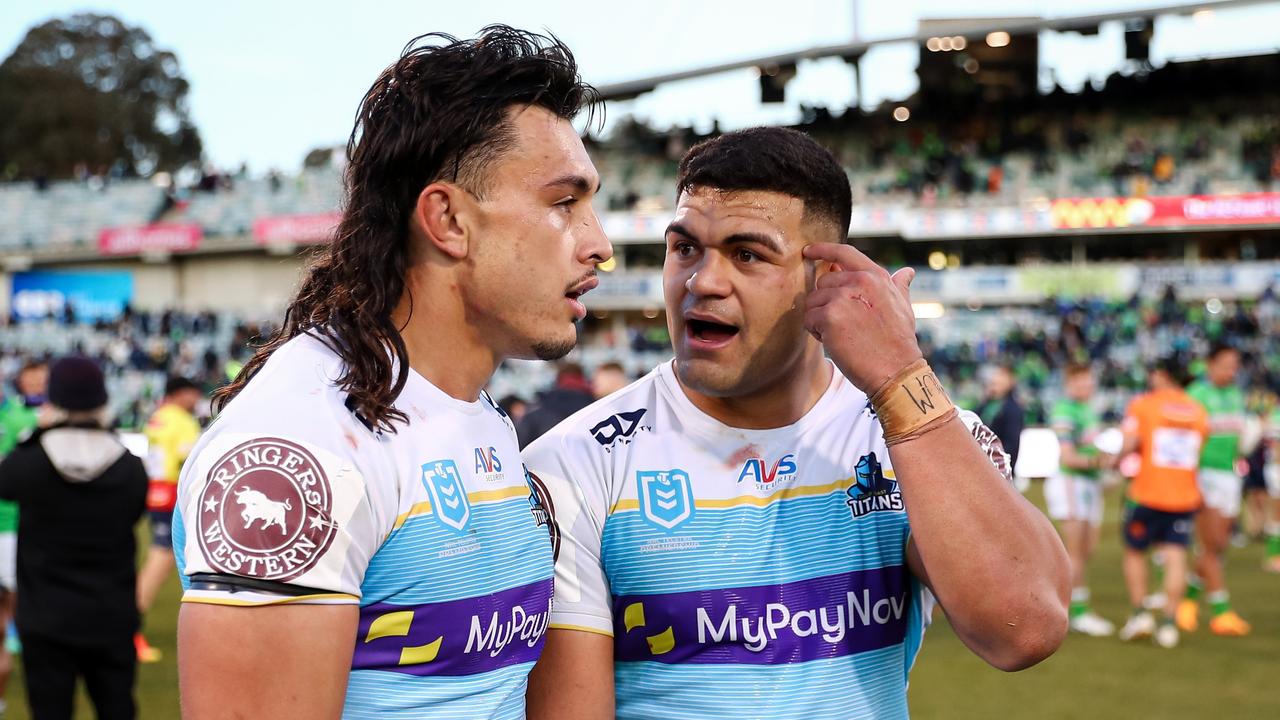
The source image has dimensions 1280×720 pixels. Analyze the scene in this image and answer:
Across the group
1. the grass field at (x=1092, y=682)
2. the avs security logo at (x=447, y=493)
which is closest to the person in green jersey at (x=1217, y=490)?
the grass field at (x=1092, y=682)

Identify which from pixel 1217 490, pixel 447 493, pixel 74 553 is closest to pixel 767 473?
pixel 447 493

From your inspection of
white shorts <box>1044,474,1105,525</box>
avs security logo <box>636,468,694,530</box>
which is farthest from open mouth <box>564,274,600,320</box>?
white shorts <box>1044,474,1105,525</box>

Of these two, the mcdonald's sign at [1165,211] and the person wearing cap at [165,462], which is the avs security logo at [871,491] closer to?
the person wearing cap at [165,462]

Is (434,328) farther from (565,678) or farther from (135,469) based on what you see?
(135,469)

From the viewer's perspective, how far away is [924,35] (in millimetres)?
9359

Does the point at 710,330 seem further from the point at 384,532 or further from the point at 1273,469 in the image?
the point at 1273,469

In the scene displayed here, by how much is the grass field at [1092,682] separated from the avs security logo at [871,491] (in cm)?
501

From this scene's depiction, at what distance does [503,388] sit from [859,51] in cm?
2168

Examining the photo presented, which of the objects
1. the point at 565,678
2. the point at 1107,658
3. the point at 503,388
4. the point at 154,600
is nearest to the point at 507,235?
the point at 565,678

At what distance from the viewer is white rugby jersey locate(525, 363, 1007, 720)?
2480 mm

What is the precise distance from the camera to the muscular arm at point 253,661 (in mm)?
1656

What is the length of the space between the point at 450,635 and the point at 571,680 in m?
0.47

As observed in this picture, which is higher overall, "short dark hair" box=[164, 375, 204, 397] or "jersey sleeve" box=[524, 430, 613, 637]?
"jersey sleeve" box=[524, 430, 613, 637]

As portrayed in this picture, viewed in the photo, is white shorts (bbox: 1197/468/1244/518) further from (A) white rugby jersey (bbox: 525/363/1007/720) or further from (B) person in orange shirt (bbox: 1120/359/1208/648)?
(A) white rugby jersey (bbox: 525/363/1007/720)
